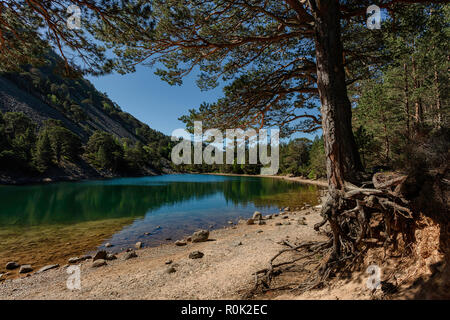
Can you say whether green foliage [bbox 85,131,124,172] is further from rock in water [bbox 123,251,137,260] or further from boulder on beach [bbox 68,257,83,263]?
rock in water [bbox 123,251,137,260]

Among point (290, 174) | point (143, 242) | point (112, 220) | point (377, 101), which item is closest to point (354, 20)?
point (377, 101)

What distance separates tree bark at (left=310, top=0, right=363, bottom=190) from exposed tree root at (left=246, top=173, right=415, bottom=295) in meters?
0.33

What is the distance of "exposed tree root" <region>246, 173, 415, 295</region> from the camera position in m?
2.77

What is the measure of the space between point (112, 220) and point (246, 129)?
9746mm

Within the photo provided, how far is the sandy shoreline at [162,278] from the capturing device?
3.58 m

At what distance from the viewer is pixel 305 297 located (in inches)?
110

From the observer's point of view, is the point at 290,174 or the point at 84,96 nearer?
the point at 290,174

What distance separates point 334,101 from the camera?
340 cm

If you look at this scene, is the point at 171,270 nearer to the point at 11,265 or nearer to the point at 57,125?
the point at 11,265

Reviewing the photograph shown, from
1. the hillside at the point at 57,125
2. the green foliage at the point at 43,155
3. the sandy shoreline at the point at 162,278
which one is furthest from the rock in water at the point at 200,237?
the green foliage at the point at 43,155

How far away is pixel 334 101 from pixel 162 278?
16.2 feet

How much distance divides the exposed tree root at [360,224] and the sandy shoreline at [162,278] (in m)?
0.77

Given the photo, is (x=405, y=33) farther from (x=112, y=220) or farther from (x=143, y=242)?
(x=112, y=220)

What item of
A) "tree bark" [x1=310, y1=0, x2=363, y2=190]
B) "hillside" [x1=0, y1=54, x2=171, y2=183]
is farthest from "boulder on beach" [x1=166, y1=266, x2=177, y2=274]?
"hillside" [x1=0, y1=54, x2=171, y2=183]
